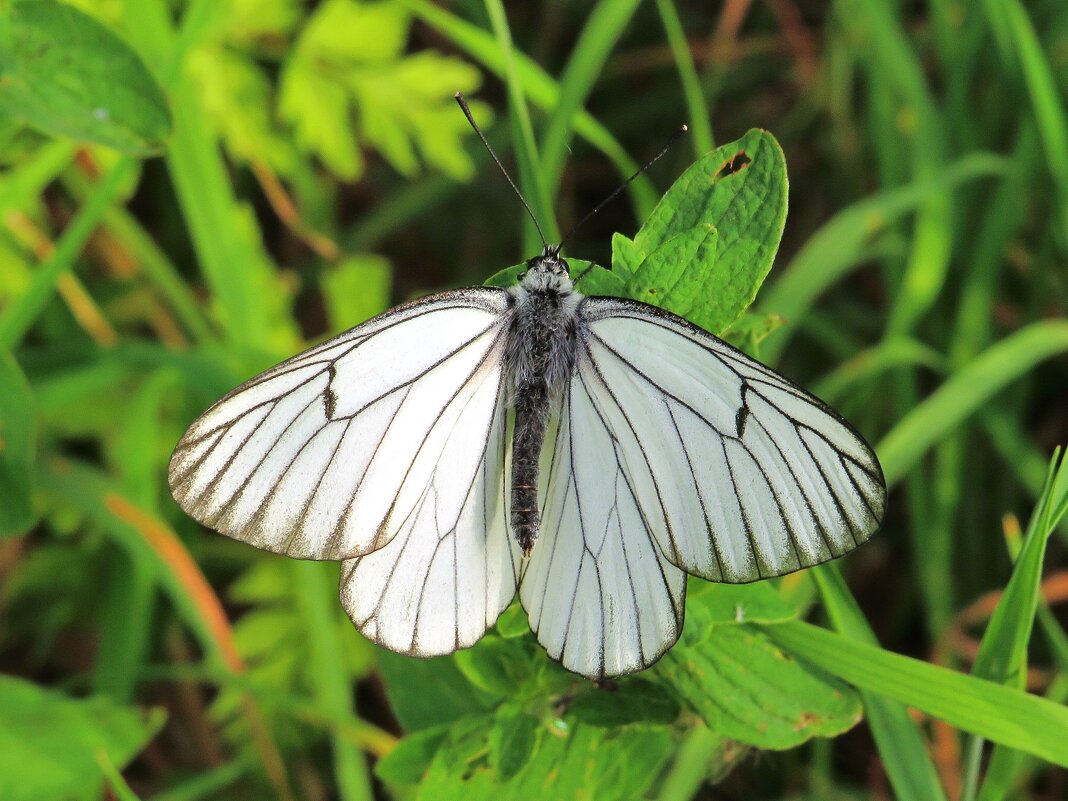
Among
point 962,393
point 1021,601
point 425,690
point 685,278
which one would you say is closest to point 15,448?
point 425,690

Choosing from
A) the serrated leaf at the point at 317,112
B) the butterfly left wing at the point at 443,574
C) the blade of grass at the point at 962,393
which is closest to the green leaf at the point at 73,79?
the butterfly left wing at the point at 443,574

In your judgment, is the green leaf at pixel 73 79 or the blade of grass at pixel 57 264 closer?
the green leaf at pixel 73 79

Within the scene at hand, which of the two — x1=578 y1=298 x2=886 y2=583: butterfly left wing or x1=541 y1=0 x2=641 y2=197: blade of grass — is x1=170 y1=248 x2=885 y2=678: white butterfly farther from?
x1=541 y1=0 x2=641 y2=197: blade of grass

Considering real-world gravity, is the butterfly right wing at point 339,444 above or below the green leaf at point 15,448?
below

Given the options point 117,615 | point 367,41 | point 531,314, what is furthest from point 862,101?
point 117,615

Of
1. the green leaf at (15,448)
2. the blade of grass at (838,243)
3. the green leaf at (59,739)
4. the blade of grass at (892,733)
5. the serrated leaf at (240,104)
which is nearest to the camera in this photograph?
the blade of grass at (892,733)

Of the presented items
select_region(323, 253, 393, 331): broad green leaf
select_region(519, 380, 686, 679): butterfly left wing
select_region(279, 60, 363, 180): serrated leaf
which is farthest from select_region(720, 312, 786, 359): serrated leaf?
select_region(279, 60, 363, 180): serrated leaf

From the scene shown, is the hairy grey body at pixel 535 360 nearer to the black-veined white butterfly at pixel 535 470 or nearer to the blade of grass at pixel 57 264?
the black-veined white butterfly at pixel 535 470
